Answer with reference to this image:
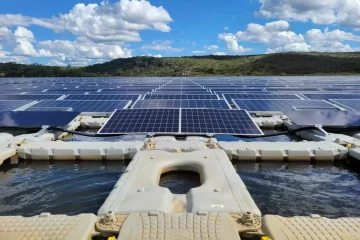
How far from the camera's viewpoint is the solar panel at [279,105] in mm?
26780

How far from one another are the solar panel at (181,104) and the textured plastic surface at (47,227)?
1769cm

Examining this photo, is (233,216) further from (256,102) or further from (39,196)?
(256,102)

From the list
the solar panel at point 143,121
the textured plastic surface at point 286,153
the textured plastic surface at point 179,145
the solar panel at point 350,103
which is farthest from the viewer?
the solar panel at point 350,103

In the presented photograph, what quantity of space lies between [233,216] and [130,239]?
2.89 m

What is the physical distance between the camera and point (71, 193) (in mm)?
13250

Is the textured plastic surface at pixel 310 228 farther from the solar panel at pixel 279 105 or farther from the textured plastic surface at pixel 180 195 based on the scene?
the solar panel at pixel 279 105

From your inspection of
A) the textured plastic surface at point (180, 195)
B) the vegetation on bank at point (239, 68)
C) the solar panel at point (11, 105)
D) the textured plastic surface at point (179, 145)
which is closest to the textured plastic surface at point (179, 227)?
the textured plastic surface at point (180, 195)

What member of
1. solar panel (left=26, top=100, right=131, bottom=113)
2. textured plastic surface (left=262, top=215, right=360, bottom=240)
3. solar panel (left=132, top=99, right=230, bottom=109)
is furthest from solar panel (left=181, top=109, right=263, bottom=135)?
textured plastic surface (left=262, top=215, right=360, bottom=240)

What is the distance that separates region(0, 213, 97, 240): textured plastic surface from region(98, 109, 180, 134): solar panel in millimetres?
10104

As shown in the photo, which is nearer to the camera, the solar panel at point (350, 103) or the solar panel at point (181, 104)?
the solar panel at point (350, 103)

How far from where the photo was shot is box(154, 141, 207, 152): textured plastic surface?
16.5 m

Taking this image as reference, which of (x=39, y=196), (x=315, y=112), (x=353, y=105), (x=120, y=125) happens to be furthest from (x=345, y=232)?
(x=353, y=105)

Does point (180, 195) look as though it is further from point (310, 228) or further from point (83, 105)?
point (83, 105)

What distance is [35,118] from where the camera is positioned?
22.5m
